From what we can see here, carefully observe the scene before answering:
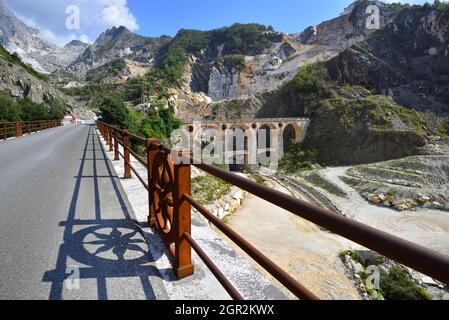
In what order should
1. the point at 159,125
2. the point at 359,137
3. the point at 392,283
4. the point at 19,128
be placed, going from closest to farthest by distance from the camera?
the point at 392,283 < the point at 19,128 < the point at 159,125 < the point at 359,137

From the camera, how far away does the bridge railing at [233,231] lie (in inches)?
29.2

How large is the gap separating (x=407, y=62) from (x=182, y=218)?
2573 inches

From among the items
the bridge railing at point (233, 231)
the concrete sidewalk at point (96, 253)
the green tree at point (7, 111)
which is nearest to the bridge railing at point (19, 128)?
the green tree at point (7, 111)

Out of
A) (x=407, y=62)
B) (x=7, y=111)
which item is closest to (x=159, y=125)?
(x=7, y=111)

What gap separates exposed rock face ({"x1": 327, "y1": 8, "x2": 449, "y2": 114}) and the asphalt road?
52.1m

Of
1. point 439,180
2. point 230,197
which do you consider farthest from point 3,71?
point 439,180

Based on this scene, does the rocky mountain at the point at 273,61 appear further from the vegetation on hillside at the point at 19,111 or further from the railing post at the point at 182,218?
the railing post at the point at 182,218

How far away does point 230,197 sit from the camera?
1706cm

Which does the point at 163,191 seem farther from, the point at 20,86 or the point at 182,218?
the point at 20,86

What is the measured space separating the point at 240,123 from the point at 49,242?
42217 mm

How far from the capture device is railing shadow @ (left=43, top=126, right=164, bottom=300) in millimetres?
2102

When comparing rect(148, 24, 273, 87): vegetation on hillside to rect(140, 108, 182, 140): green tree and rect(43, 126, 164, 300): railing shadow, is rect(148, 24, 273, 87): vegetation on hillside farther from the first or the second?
rect(43, 126, 164, 300): railing shadow

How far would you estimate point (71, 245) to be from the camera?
8.64ft
